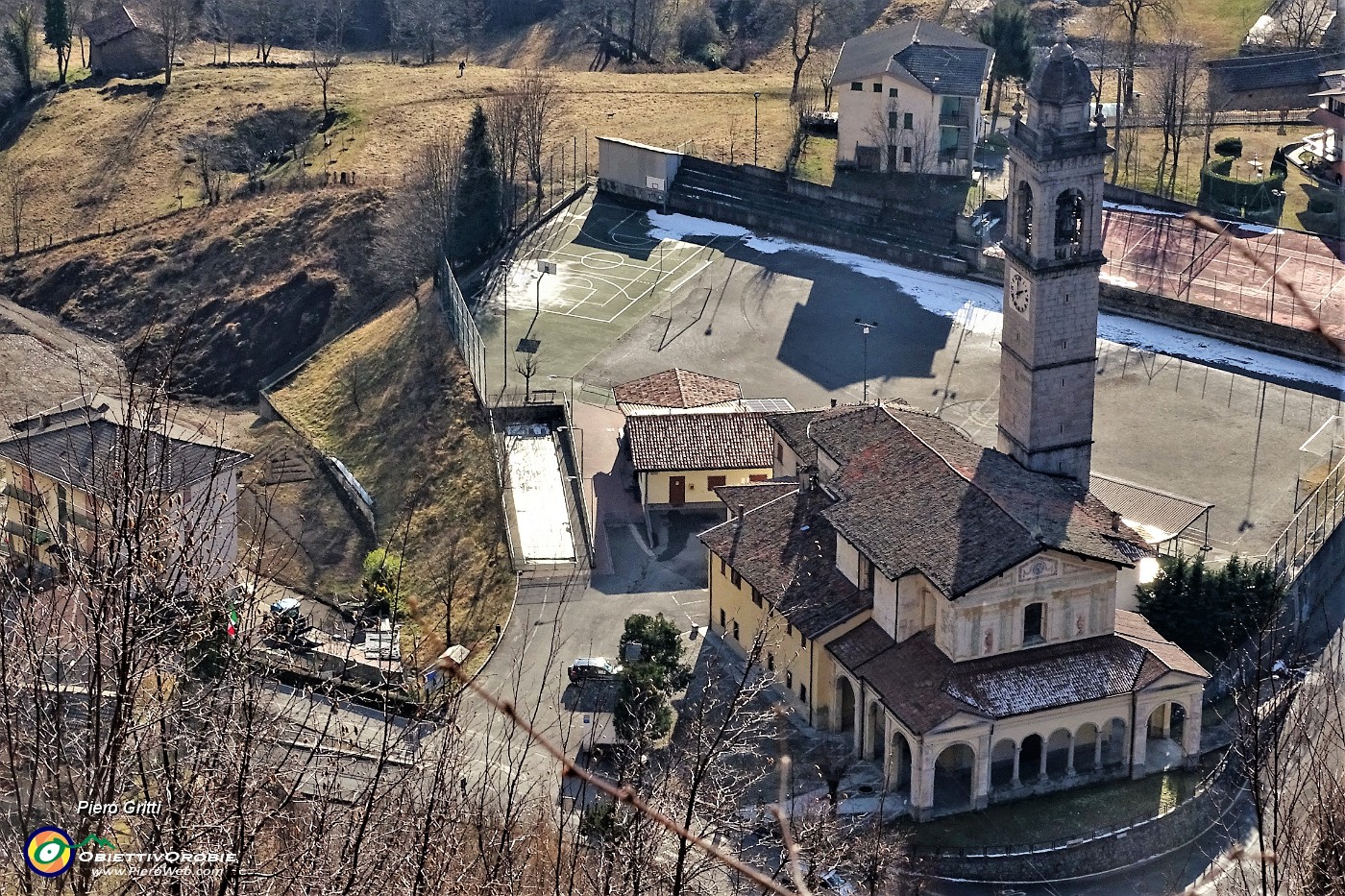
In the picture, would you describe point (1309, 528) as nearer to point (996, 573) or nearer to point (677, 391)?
point (996, 573)

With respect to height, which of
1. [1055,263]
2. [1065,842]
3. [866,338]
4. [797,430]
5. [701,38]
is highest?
[701,38]

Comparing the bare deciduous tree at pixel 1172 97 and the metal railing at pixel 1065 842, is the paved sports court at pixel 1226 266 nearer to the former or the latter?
the bare deciduous tree at pixel 1172 97

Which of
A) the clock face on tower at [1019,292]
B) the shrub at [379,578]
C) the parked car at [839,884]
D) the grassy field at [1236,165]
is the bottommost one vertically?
the parked car at [839,884]

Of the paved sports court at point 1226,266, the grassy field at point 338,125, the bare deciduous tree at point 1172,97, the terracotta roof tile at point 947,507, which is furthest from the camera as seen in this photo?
the grassy field at point 338,125

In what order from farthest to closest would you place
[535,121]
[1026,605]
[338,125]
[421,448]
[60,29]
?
Answer: [60,29], [338,125], [535,121], [421,448], [1026,605]

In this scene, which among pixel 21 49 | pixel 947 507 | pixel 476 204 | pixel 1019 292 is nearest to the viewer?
pixel 947 507

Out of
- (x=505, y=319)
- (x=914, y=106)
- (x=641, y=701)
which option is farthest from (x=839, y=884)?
(x=914, y=106)

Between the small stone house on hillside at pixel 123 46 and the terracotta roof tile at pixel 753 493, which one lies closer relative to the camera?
the terracotta roof tile at pixel 753 493

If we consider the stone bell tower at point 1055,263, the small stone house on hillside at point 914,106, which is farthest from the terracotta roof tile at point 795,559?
the small stone house on hillside at point 914,106
